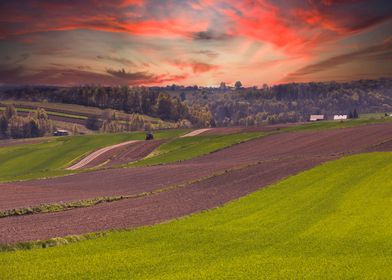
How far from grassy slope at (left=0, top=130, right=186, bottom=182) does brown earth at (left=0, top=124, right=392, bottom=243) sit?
30.1 m

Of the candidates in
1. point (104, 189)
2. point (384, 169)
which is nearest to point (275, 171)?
point (384, 169)

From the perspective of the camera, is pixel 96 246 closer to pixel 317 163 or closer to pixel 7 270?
pixel 7 270

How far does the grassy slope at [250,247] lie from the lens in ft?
71.3

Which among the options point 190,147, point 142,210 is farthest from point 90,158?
point 142,210

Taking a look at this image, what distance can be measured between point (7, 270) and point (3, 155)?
333ft

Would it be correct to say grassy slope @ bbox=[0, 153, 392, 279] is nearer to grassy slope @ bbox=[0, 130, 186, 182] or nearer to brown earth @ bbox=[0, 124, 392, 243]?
brown earth @ bbox=[0, 124, 392, 243]

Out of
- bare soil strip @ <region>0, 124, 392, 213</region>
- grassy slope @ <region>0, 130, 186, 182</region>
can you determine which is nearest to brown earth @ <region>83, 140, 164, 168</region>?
grassy slope @ <region>0, 130, 186, 182</region>

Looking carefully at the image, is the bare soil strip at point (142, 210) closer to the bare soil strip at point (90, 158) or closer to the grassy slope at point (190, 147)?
the grassy slope at point (190, 147)

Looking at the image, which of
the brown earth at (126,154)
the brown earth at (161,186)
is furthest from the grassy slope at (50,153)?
the brown earth at (161,186)

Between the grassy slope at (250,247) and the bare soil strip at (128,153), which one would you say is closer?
the grassy slope at (250,247)

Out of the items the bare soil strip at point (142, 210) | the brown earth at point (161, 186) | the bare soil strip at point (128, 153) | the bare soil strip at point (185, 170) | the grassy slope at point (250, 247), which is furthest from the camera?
the bare soil strip at point (128, 153)

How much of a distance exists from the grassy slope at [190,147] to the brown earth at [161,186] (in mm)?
4579

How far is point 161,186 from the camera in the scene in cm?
5359

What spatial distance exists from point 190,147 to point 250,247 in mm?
74213
